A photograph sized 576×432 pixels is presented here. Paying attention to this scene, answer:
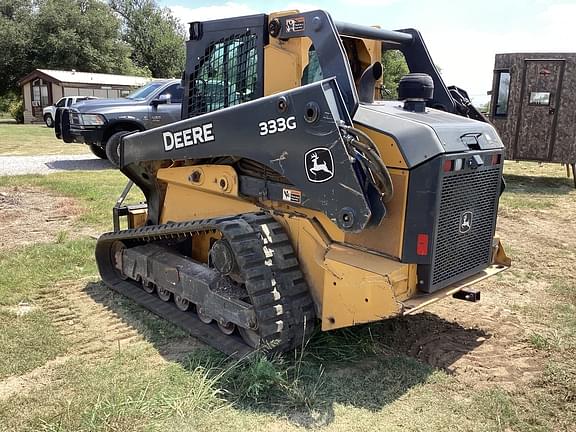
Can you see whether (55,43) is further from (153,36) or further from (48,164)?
(48,164)

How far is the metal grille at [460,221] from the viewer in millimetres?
3702

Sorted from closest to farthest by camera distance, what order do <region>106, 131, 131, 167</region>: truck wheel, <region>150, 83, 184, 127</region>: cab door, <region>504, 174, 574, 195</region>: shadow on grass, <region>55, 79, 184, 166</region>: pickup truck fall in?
<region>106, 131, 131, 167</region>: truck wheel < <region>504, 174, 574, 195</region>: shadow on grass < <region>55, 79, 184, 166</region>: pickup truck < <region>150, 83, 184, 127</region>: cab door

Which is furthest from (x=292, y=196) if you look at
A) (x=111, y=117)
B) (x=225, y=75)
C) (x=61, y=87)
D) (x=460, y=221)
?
(x=61, y=87)

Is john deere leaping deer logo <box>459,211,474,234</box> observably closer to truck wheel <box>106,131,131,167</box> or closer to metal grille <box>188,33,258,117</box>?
metal grille <box>188,33,258,117</box>

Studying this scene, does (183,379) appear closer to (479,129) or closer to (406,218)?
(406,218)

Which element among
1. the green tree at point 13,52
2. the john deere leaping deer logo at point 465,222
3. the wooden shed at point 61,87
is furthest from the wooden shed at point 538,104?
the green tree at point 13,52

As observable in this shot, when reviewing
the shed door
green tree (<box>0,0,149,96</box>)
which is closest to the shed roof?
green tree (<box>0,0,149,96</box>)

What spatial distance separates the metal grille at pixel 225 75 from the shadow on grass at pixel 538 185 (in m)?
8.68

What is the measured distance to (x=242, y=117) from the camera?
12.9 ft

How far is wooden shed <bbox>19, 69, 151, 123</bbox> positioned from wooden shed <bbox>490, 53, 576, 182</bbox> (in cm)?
2385

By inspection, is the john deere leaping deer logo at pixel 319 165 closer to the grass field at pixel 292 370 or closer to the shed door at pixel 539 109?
the grass field at pixel 292 370

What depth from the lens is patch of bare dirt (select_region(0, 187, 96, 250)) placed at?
283 inches

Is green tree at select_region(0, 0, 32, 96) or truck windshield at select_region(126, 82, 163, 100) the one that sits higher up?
green tree at select_region(0, 0, 32, 96)

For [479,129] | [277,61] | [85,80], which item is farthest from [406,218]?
[85,80]
